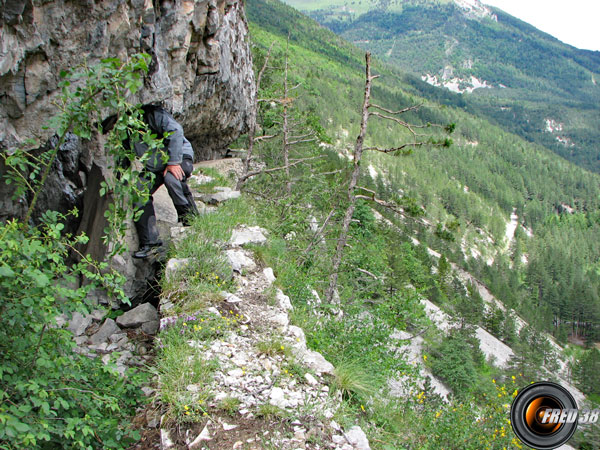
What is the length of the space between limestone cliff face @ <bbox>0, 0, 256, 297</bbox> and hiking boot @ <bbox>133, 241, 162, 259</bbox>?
0.71ft

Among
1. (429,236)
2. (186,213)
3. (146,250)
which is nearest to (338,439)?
(146,250)

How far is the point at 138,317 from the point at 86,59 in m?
3.08

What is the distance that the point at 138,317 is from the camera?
4898 millimetres

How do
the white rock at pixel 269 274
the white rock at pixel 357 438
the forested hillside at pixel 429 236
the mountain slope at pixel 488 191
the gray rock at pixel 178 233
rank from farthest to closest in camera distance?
the mountain slope at pixel 488 191 → the forested hillside at pixel 429 236 → the gray rock at pixel 178 233 → the white rock at pixel 269 274 → the white rock at pixel 357 438

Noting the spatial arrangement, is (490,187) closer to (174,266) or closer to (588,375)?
(588,375)

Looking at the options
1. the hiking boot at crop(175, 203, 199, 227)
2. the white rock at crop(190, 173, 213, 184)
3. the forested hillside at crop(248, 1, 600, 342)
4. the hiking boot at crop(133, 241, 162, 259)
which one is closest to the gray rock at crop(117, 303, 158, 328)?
the hiking boot at crop(133, 241, 162, 259)

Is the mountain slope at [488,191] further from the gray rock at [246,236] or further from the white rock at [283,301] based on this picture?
the white rock at [283,301]

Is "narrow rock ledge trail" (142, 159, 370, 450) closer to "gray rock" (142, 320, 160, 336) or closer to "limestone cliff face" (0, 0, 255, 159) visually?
"gray rock" (142, 320, 160, 336)

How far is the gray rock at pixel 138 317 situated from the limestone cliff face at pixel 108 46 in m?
2.20

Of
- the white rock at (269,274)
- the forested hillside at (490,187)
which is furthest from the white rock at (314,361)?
the forested hillside at (490,187)

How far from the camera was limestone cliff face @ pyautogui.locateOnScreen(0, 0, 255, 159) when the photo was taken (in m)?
3.98

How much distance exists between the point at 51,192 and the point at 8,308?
3.44 m

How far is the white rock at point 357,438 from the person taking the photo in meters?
3.10

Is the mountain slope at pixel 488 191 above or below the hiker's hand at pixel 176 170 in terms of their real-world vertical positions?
below
